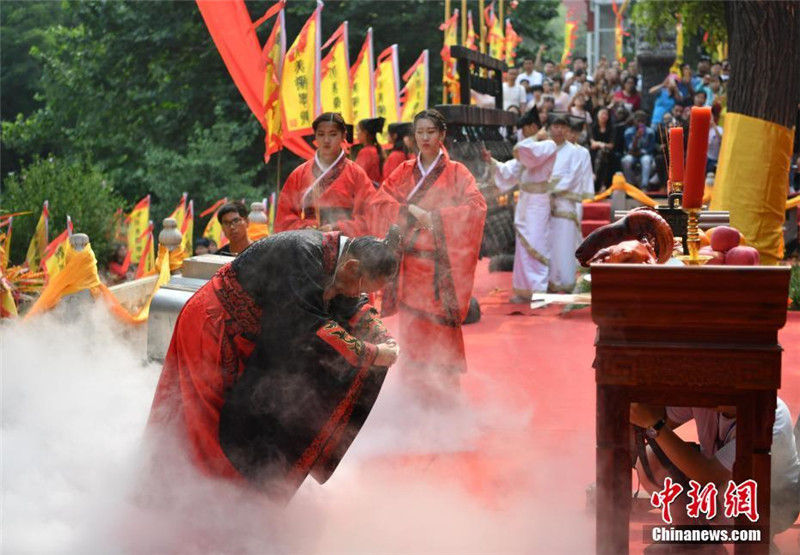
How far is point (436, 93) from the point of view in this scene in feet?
62.5

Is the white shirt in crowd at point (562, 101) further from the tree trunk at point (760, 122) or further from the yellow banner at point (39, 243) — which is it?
the yellow banner at point (39, 243)

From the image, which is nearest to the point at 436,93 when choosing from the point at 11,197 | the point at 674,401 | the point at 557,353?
the point at 11,197

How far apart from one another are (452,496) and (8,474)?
1.49 meters

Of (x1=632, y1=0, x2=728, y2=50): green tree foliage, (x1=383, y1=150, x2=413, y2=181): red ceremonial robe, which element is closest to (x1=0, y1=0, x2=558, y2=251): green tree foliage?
(x1=632, y1=0, x2=728, y2=50): green tree foliage

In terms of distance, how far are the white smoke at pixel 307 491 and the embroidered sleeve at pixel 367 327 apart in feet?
1.88

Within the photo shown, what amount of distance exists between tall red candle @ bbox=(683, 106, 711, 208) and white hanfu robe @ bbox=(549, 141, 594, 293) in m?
5.29

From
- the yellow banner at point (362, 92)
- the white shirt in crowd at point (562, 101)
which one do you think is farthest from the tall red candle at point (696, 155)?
the white shirt in crowd at point (562, 101)

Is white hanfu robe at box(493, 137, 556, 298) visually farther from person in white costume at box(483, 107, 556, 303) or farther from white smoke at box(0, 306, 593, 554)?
white smoke at box(0, 306, 593, 554)

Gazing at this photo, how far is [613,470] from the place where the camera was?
7.88 ft

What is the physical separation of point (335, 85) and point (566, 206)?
2164 mm

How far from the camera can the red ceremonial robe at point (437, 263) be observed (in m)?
4.93

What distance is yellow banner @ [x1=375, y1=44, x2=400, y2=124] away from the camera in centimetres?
1060

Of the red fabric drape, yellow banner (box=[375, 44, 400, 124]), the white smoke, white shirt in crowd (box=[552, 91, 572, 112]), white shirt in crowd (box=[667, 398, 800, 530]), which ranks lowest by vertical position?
the white smoke

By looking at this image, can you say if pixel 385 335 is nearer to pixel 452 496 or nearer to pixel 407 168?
pixel 452 496
